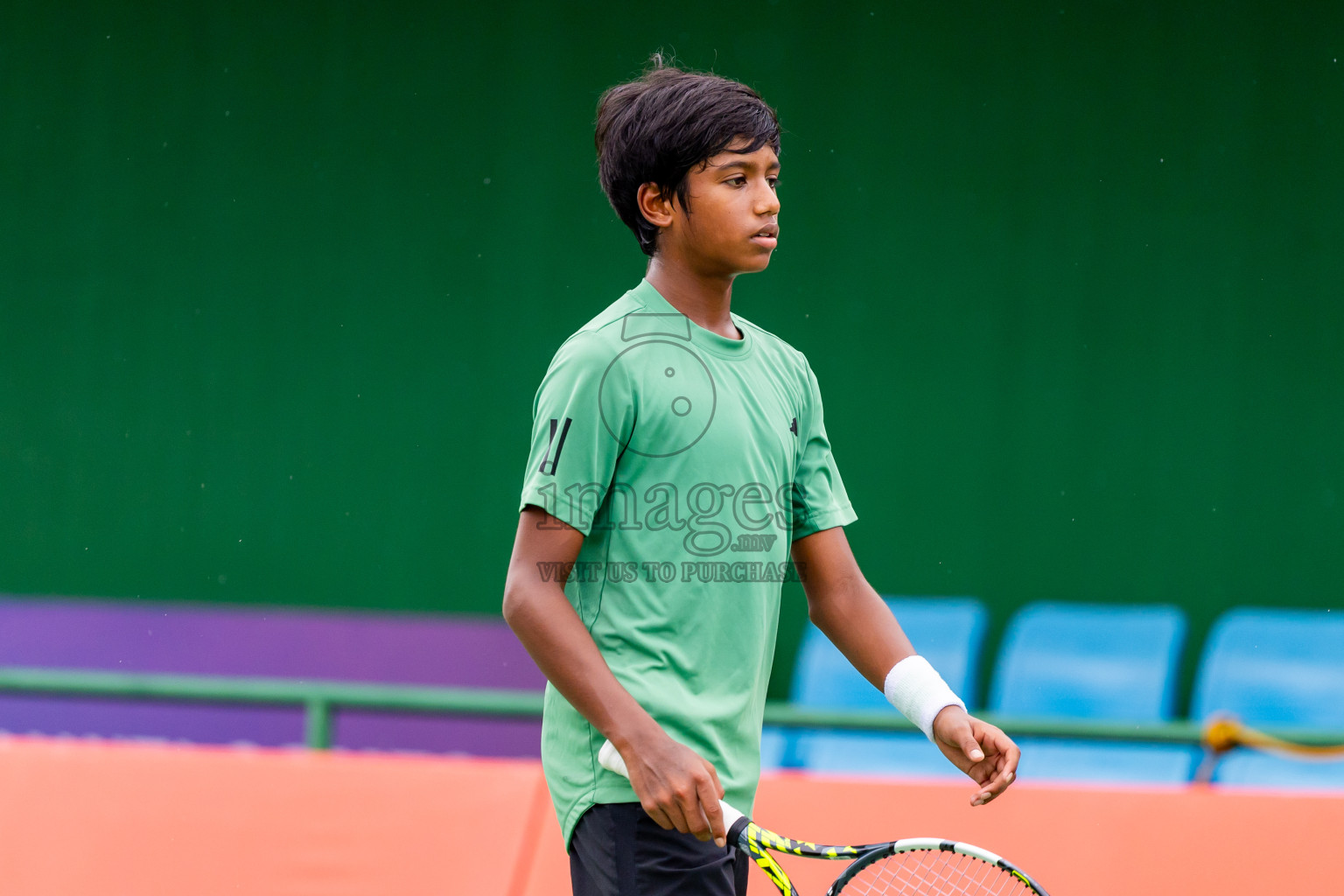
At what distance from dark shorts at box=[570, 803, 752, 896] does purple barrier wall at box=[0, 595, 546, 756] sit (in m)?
4.05

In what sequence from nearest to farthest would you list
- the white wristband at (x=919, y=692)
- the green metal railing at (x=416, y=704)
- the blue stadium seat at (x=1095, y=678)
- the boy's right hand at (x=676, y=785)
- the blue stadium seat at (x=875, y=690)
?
the boy's right hand at (x=676, y=785)
the white wristband at (x=919, y=692)
the green metal railing at (x=416, y=704)
the blue stadium seat at (x=1095, y=678)
the blue stadium seat at (x=875, y=690)

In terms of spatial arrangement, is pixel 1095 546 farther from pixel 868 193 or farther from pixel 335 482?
pixel 335 482

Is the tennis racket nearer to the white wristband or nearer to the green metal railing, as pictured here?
the white wristband

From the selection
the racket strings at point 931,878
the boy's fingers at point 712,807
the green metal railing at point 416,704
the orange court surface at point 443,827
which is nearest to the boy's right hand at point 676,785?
the boy's fingers at point 712,807

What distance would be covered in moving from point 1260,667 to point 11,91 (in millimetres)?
5915

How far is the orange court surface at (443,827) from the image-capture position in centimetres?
309

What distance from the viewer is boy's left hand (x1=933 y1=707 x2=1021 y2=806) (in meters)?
1.84

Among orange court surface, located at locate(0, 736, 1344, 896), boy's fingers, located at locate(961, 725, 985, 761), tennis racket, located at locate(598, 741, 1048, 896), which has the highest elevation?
boy's fingers, located at locate(961, 725, 985, 761)

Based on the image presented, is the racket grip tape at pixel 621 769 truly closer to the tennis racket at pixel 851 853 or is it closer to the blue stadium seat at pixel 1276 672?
the tennis racket at pixel 851 853

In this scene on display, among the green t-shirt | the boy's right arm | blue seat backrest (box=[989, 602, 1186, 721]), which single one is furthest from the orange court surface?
blue seat backrest (box=[989, 602, 1186, 721])

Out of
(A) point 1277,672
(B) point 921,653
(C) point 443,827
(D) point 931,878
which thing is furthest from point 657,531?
(A) point 1277,672

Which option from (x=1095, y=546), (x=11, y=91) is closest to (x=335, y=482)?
(x=11, y=91)

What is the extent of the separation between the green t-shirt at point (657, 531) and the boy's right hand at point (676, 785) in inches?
3.8

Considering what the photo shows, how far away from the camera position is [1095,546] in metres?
5.68
